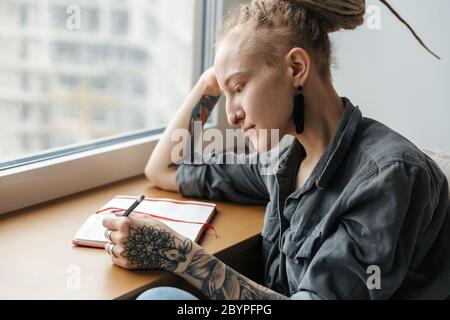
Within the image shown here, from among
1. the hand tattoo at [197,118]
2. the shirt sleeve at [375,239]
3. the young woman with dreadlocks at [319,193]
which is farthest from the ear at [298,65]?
the hand tattoo at [197,118]

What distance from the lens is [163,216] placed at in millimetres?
1361

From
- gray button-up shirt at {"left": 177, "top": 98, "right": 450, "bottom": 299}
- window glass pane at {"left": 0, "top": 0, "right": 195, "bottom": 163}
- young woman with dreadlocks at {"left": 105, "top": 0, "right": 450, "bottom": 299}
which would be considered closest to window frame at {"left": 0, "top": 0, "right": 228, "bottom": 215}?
window glass pane at {"left": 0, "top": 0, "right": 195, "bottom": 163}

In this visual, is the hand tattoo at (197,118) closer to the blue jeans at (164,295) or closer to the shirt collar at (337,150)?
the shirt collar at (337,150)

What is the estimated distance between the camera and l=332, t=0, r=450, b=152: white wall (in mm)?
1545

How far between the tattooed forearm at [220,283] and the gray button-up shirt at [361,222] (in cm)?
7

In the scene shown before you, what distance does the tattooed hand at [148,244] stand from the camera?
112cm

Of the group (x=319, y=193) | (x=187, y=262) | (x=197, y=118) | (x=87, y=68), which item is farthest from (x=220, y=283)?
(x=87, y=68)

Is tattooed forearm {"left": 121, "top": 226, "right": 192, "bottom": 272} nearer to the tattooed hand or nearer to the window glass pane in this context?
the tattooed hand

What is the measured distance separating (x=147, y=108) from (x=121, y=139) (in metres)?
0.14

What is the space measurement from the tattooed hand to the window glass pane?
0.44 meters

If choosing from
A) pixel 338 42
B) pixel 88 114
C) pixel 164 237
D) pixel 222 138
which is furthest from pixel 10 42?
pixel 338 42

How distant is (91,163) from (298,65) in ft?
2.10

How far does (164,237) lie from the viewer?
1.12 m
